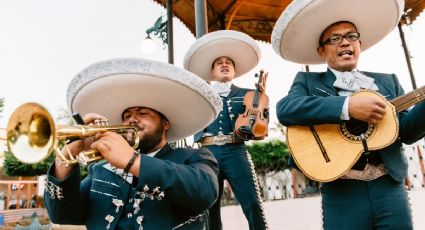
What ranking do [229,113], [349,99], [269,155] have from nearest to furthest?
[349,99], [229,113], [269,155]

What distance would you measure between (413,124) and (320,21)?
0.84 meters

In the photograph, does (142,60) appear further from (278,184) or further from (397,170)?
(278,184)

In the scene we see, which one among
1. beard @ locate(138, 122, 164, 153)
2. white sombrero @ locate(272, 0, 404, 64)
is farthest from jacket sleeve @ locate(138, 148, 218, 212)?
white sombrero @ locate(272, 0, 404, 64)

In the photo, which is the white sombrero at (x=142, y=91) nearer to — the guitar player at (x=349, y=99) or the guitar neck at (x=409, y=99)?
the guitar player at (x=349, y=99)

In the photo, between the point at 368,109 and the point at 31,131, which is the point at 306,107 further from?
the point at 31,131

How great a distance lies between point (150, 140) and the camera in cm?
204

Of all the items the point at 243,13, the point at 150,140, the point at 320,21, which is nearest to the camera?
the point at 150,140

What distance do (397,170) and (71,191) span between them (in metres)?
1.70

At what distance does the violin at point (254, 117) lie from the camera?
11.5 feet

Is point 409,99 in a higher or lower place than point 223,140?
higher

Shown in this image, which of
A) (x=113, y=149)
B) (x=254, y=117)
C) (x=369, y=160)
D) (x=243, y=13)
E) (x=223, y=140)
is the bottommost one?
(x=369, y=160)

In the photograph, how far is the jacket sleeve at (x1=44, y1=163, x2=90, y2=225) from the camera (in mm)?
1730

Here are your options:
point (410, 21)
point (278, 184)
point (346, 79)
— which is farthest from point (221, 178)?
point (278, 184)

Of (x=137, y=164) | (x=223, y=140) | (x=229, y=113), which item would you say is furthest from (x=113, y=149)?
(x=229, y=113)
